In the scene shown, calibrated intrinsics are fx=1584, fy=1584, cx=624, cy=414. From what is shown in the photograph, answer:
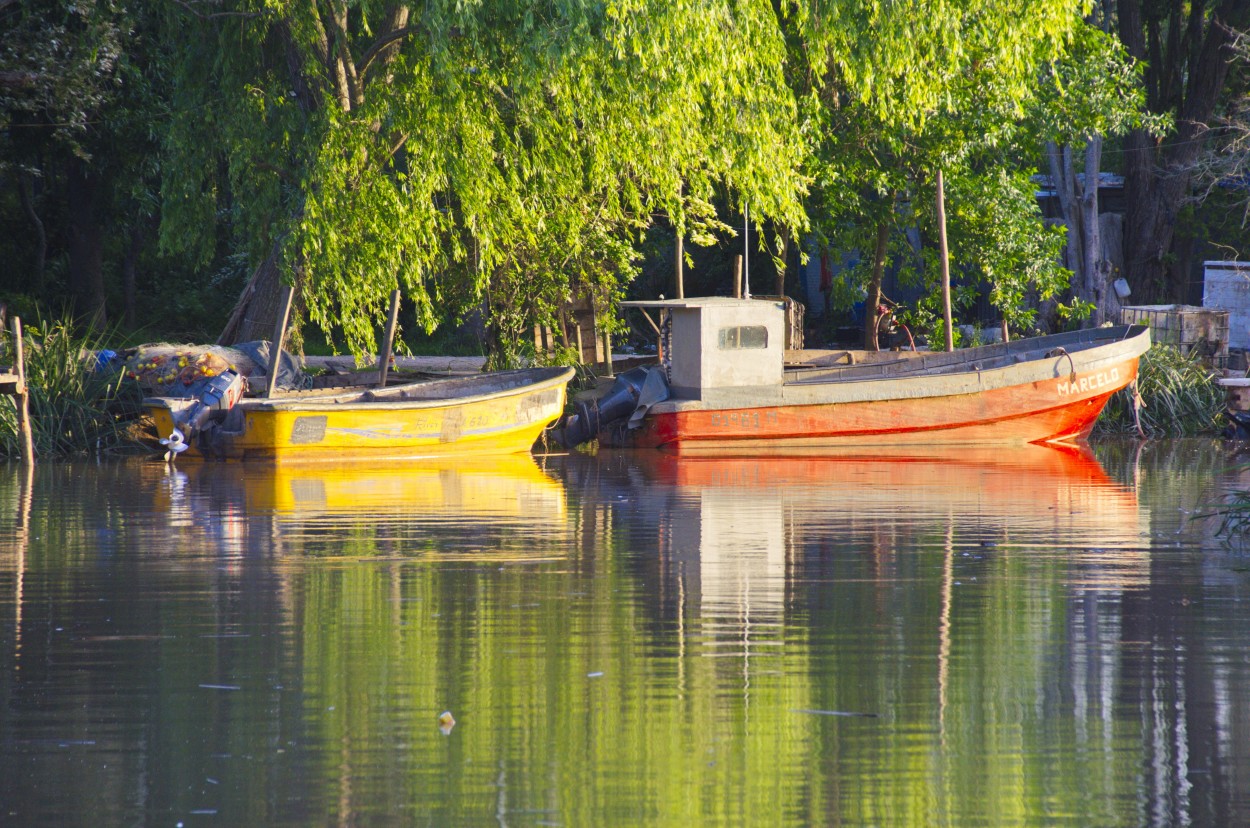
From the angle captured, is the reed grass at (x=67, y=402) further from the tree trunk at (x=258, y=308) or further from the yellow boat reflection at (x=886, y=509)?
the yellow boat reflection at (x=886, y=509)

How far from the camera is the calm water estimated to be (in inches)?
215

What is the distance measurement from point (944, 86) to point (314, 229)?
8628 mm

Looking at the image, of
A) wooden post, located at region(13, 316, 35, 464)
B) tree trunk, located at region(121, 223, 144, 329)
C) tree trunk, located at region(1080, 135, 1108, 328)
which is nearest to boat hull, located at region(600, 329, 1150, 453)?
tree trunk, located at region(1080, 135, 1108, 328)

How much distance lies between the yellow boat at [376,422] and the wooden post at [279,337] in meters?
0.30

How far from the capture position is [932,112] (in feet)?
70.7

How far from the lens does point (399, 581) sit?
9.67m

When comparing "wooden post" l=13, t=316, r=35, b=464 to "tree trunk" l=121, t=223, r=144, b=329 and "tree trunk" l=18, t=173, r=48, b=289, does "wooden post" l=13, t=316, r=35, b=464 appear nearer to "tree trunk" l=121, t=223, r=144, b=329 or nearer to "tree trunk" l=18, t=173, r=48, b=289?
"tree trunk" l=18, t=173, r=48, b=289

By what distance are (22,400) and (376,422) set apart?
13.2 feet

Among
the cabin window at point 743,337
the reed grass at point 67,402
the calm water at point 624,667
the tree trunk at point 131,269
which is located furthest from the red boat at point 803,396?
the tree trunk at point 131,269

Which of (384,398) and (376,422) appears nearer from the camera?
(376,422)

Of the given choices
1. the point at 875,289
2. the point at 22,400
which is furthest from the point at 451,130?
the point at 875,289

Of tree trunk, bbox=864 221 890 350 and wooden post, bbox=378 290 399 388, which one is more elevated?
tree trunk, bbox=864 221 890 350

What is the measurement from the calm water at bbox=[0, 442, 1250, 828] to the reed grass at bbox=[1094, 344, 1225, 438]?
9568mm

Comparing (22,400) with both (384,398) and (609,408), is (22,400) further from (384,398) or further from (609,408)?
(609,408)
